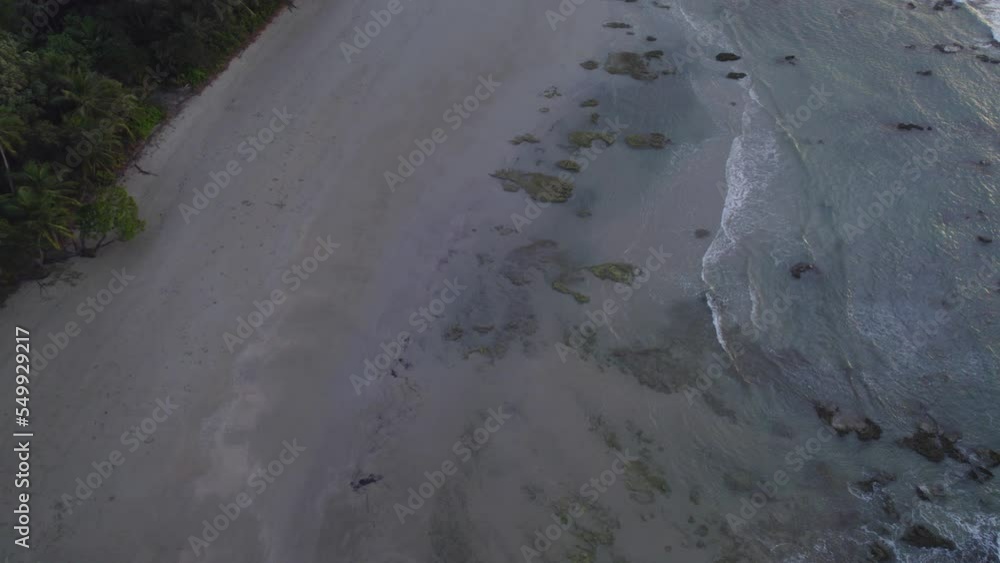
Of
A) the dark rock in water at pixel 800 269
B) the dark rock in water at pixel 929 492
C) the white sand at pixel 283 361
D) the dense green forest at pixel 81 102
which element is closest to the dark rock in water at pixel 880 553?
the dark rock in water at pixel 929 492

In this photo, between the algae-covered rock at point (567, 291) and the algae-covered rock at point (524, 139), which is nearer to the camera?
the algae-covered rock at point (567, 291)

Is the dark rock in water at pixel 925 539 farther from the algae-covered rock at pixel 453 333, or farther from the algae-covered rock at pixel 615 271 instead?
the algae-covered rock at pixel 453 333

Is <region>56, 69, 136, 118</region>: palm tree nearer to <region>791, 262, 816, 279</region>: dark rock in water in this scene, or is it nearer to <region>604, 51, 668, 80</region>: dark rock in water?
<region>604, 51, 668, 80</region>: dark rock in water

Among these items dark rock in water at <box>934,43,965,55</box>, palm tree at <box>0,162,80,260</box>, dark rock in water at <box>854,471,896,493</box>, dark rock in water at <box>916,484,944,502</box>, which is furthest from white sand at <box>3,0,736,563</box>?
dark rock in water at <box>934,43,965,55</box>

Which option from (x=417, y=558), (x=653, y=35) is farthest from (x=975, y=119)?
(x=417, y=558)

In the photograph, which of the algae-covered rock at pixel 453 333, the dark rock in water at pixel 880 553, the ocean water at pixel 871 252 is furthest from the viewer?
the algae-covered rock at pixel 453 333

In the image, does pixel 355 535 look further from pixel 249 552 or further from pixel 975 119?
pixel 975 119
